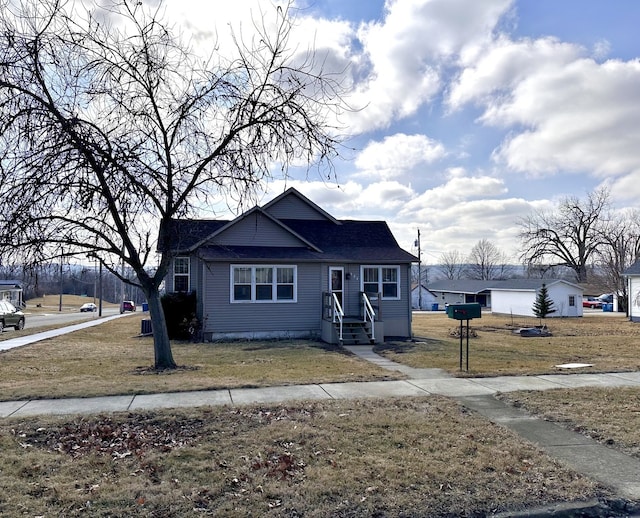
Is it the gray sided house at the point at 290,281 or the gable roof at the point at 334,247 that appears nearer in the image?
the gray sided house at the point at 290,281

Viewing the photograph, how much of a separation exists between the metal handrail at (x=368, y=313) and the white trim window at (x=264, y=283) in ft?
8.78

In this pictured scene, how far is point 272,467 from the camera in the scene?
4.77 meters

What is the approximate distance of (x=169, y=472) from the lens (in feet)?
15.2

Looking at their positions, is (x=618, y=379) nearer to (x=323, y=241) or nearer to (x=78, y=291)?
(x=323, y=241)

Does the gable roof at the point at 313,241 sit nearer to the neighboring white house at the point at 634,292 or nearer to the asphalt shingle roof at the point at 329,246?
the asphalt shingle roof at the point at 329,246

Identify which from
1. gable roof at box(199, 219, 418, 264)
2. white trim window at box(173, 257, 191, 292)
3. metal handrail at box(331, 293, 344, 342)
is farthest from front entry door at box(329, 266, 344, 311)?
white trim window at box(173, 257, 191, 292)

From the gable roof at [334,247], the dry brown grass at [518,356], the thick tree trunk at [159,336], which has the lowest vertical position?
the dry brown grass at [518,356]

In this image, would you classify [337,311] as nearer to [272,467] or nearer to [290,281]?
[290,281]

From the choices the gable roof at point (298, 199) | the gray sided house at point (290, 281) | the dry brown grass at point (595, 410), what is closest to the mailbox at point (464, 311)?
the dry brown grass at point (595, 410)

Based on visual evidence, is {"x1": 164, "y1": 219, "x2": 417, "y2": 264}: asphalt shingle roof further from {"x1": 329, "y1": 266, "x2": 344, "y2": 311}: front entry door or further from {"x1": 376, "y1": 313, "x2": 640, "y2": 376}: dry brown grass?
{"x1": 376, "y1": 313, "x2": 640, "y2": 376}: dry brown grass

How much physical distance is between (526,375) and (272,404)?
580cm

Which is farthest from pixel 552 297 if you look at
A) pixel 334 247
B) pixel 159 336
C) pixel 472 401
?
pixel 159 336

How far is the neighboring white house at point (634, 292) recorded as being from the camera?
32.4m

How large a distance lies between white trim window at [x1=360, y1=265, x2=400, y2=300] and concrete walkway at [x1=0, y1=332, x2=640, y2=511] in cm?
862
